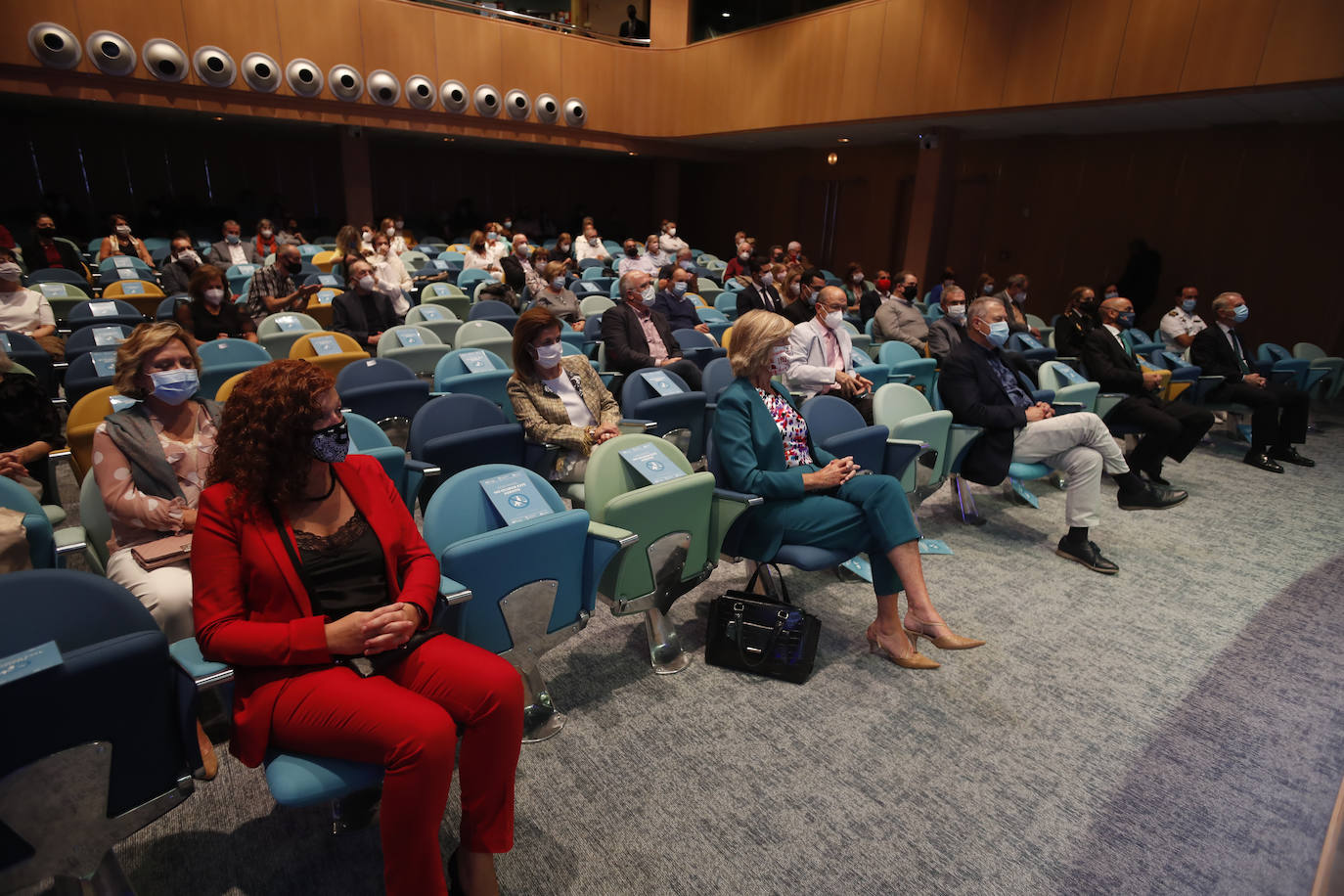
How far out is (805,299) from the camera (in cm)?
624

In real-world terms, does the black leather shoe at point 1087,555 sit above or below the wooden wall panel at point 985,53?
below

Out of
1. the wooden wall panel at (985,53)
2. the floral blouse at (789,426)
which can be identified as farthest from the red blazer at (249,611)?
the wooden wall panel at (985,53)

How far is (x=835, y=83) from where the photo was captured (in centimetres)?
1116

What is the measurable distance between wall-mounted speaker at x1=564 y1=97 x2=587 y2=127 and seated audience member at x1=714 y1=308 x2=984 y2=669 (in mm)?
11810

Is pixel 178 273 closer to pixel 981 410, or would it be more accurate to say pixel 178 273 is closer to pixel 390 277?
pixel 390 277

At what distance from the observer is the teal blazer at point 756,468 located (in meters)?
2.79

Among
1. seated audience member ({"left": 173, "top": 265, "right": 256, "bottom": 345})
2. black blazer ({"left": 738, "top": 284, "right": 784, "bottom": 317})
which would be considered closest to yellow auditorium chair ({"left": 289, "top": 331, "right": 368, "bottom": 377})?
seated audience member ({"left": 173, "top": 265, "right": 256, "bottom": 345})

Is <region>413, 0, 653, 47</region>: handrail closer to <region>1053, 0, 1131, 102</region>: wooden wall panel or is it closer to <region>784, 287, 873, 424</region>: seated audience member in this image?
<region>1053, 0, 1131, 102</region>: wooden wall panel

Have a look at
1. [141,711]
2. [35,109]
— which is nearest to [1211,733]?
[141,711]

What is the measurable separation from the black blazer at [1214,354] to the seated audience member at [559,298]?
5252mm

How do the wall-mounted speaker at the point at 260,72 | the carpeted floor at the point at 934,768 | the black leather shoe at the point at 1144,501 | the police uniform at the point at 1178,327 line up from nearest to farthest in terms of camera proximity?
1. the carpeted floor at the point at 934,768
2. the black leather shoe at the point at 1144,501
3. the police uniform at the point at 1178,327
4. the wall-mounted speaker at the point at 260,72

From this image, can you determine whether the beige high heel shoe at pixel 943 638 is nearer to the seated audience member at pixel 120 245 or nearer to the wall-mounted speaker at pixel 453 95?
the seated audience member at pixel 120 245

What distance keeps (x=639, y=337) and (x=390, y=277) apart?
10.6 feet

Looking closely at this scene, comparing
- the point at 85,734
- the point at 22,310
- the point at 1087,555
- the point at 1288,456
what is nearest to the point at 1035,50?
the point at 1288,456
